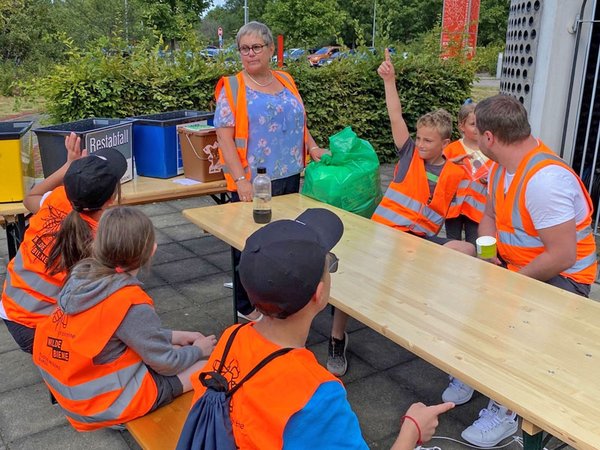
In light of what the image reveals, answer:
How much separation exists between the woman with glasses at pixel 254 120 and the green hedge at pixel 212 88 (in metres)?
2.95

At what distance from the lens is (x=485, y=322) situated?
2.07 metres

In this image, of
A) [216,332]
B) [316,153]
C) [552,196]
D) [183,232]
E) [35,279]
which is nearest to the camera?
[552,196]

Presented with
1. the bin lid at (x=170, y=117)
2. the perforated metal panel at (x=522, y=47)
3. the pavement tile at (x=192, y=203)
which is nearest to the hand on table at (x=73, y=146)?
the bin lid at (x=170, y=117)

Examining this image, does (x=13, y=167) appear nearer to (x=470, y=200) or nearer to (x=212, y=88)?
(x=470, y=200)

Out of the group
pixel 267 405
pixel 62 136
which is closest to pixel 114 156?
pixel 62 136

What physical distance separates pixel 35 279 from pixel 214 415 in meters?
1.62

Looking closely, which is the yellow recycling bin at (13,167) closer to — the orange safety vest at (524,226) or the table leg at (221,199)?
the table leg at (221,199)

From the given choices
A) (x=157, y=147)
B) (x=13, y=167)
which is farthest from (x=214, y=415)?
(x=157, y=147)

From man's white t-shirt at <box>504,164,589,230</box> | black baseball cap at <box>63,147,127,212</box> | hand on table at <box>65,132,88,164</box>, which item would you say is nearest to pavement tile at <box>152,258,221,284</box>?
hand on table at <box>65,132,88,164</box>

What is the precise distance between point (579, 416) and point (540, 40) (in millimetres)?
4335

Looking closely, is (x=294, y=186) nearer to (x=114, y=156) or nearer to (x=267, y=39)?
(x=267, y=39)

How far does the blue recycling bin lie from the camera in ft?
14.0

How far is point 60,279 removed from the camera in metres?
2.69

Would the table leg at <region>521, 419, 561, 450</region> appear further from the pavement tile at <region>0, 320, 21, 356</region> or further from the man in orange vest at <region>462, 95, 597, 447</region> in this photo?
the pavement tile at <region>0, 320, 21, 356</region>
